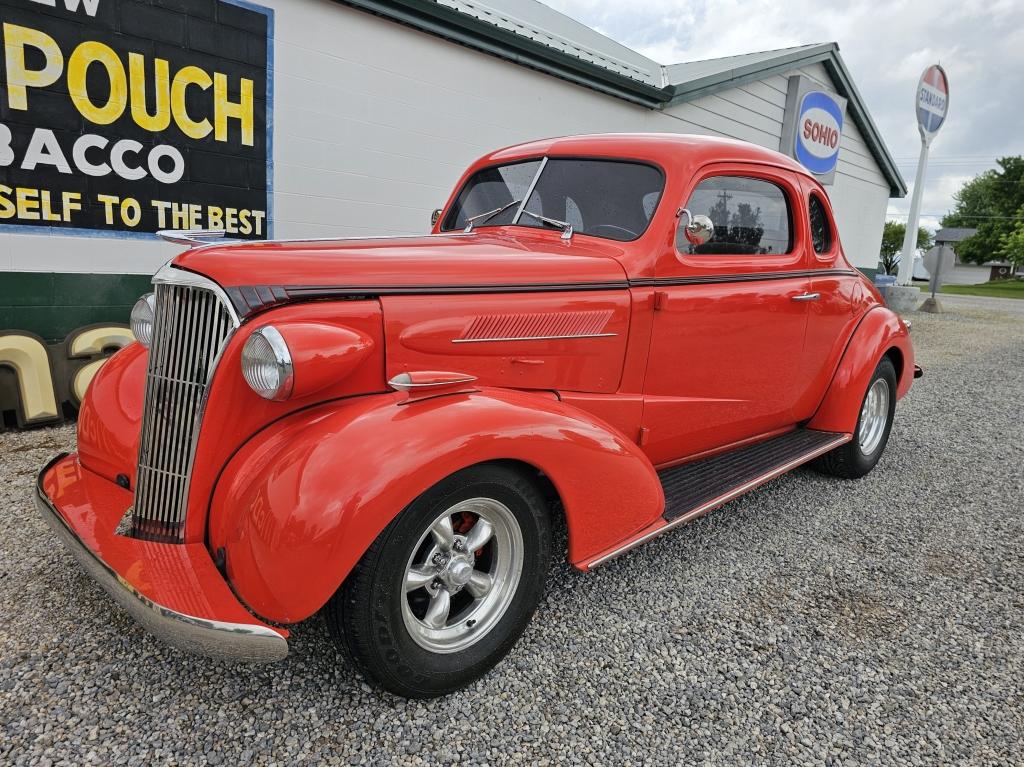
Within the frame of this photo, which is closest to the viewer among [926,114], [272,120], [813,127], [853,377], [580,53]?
[853,377]

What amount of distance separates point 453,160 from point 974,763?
584cm

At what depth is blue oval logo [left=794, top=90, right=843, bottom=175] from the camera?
35.4ft

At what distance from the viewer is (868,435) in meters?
4.32

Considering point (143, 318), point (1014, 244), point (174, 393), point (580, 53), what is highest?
point (580, 53)

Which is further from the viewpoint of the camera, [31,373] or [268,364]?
[31,373]

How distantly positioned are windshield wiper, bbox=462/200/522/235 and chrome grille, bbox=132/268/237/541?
1436mm

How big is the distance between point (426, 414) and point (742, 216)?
2091 millimetres

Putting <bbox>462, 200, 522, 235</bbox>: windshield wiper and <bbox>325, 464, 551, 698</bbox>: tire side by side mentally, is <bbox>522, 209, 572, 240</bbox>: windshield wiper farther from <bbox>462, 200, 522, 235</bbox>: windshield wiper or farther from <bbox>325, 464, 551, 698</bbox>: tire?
<bbox>325, 464, 551, 698</bbox>: tire

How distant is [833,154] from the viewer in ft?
38.0

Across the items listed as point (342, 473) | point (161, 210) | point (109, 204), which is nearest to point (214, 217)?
point (161, 210)

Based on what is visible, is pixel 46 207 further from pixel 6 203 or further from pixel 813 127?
pixel 813 127

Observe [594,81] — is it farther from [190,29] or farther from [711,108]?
[190,29]

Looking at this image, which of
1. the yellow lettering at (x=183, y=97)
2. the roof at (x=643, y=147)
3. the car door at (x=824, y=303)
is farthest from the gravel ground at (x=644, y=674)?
the yellow lettering at (x=183, y=97)

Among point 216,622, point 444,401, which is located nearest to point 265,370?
point 444,401
